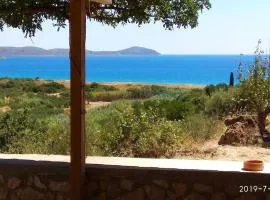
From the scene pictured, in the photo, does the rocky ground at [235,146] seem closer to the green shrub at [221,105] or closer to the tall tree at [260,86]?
the tall tree at [260,86]

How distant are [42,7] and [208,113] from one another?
7.44 m

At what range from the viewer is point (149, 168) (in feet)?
18.2

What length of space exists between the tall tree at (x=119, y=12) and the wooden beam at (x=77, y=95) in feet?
4.53

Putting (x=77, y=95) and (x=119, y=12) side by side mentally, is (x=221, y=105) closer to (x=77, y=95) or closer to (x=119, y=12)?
(x=119, y=12)

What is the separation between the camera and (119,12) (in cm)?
743

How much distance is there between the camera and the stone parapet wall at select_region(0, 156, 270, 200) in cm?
534

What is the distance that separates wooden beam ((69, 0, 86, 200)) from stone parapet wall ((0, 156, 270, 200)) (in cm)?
17

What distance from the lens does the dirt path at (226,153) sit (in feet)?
27.6

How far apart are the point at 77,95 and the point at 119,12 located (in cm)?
217

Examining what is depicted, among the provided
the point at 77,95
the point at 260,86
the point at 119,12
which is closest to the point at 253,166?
the point at 77,95

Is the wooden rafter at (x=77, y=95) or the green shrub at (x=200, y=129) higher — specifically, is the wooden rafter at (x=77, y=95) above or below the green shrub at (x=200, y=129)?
above

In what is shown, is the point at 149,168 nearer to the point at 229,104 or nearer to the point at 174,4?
the point at 174,4

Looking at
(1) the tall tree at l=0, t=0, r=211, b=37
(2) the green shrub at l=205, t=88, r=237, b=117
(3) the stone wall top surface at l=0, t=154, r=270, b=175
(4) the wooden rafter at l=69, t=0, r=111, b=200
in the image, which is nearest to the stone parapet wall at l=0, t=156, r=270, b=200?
Result: (3) the stone wall top surface at l=0, t=154, r=270, b=175

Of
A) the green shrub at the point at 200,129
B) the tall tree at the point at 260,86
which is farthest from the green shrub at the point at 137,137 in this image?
the tall tree at the point at 260,86
